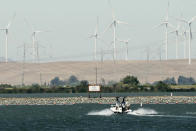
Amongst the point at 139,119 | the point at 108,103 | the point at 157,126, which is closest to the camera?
the point at 157,126

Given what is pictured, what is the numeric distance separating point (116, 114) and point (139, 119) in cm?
1348

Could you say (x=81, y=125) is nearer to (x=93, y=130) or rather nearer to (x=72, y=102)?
(x=93, y=130)

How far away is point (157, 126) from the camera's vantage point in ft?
352

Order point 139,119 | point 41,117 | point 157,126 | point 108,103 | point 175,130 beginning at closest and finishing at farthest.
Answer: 1. point 175,130
2. point 157,126
3. point 139,119
4. point 41,117
5. point 108,103

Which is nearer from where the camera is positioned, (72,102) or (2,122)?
(2,122)

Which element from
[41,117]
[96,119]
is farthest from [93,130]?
[41,117]

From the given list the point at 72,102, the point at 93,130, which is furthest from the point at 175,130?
the point at 72,102

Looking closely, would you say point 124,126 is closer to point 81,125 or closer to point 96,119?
point 81,125

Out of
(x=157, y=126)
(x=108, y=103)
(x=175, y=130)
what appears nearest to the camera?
(x=175, y=130)

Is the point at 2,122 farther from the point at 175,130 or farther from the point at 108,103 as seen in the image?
the point at 108,103

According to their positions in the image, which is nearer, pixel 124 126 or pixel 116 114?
pixel 124 126

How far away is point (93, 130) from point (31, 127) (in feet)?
44.4

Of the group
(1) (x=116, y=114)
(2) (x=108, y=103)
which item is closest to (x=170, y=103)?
(2) (x=108, y=103)

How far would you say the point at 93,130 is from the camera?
10169 cm
